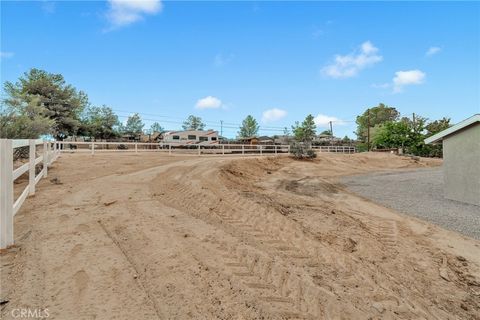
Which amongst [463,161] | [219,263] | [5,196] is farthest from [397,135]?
[5,196]

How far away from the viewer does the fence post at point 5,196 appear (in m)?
3.32

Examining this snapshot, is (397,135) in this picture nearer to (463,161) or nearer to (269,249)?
(463,161)

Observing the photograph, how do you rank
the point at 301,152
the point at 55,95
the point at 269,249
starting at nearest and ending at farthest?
1. the point at 269,249
2. the point at 301,152
3. the point at 55,95

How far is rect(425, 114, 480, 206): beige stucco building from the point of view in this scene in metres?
10.1

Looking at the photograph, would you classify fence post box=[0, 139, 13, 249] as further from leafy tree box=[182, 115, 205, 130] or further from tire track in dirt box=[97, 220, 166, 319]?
leafy tree box=[182, 115, 205, 130]

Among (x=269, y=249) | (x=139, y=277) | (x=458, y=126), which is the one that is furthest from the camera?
(x=458, y=126)

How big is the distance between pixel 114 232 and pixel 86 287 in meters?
1.45

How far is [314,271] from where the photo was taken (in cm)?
346

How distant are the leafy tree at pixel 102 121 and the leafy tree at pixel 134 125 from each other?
10031 mm

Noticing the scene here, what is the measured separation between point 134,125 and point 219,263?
2624 inches

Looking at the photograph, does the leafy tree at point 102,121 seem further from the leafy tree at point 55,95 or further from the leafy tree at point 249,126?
the leafy tree at point 249,126

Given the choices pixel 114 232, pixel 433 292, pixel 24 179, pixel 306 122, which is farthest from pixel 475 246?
pixel 306 122

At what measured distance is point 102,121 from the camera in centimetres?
5050

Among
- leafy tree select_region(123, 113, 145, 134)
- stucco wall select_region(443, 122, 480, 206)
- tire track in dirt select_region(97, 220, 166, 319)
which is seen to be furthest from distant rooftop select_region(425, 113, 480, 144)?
leafy tree select_region(123, 113, 145, 134)
